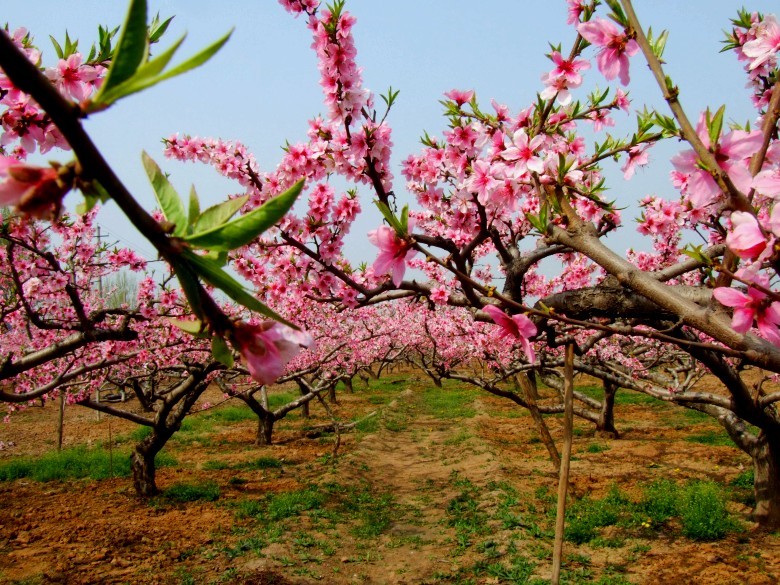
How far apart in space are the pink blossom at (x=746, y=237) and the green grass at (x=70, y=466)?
1131 cm

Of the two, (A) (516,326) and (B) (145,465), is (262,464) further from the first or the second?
(A) (516,326)

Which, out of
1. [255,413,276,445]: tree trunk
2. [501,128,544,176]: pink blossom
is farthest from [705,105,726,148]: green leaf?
[255,413,276,445]: tree trunk

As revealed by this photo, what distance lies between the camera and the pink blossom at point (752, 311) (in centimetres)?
107

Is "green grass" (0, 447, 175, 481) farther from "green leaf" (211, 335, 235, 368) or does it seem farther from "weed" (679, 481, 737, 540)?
"green leaf" (211, 335, 235, 368)

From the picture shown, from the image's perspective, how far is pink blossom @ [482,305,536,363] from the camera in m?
1.27

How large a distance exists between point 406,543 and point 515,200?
20.2ft

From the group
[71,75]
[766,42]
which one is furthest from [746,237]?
[71,75]

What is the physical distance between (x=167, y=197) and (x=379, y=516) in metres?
8.62

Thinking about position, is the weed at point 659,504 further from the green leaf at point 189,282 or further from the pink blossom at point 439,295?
the green leaf at point 189,282

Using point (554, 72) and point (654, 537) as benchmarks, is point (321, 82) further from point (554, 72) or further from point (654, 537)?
point (654, 537)

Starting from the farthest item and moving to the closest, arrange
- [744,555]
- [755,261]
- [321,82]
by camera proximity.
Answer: [744,555] < [321,82] < [755,261]

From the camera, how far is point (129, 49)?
39 cm

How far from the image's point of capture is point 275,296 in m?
4.56

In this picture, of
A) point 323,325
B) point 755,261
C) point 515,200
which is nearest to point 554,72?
point 515,200
